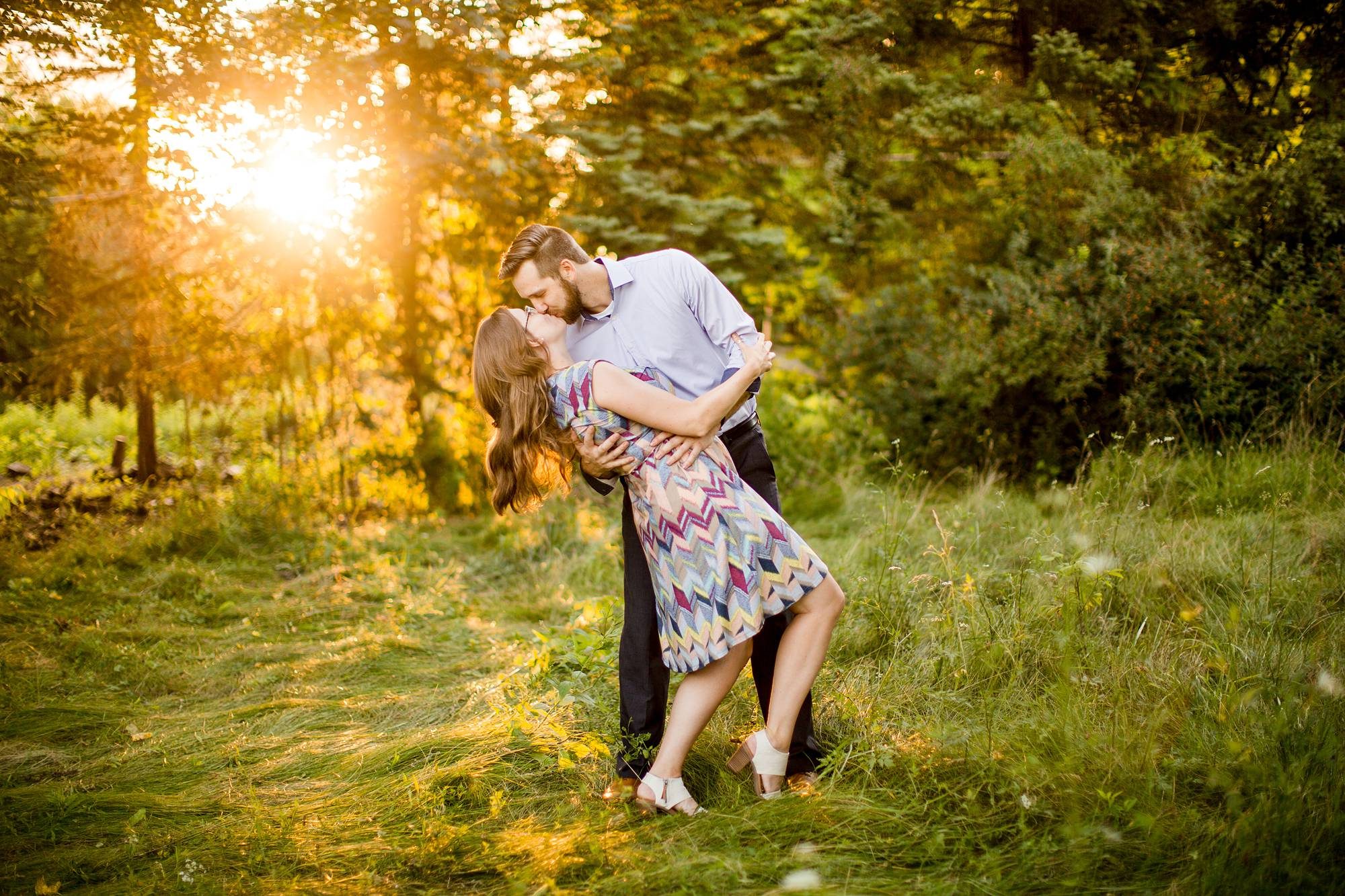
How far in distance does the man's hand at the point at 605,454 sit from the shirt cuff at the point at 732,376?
371 millimetres

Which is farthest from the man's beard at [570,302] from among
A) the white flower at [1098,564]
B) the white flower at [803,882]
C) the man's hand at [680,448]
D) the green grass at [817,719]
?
the white flower at [1098,564]

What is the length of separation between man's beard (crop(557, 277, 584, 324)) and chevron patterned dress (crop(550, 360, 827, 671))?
274mm

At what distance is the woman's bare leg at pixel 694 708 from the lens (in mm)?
2752

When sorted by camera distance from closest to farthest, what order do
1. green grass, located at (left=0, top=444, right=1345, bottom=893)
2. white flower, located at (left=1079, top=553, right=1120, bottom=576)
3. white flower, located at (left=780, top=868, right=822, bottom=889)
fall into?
1. white flower, located at (left=780, top=868, right=822, bottom=889)
2. green grass, located at (left=0, top=444, right=1345, bottom=893)
3. white flower, located at (left=1079, top=553, right=1120, bottom=576)

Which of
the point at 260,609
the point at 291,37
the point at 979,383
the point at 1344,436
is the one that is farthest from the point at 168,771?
the point at 1344,436

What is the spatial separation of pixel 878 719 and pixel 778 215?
5.94 metres

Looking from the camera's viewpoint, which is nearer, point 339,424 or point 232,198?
point 232,198

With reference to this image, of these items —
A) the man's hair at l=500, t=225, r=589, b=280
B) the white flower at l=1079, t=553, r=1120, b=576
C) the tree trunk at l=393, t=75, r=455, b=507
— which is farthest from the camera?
the tree trunk at l=393, t=75, r=455, b=507

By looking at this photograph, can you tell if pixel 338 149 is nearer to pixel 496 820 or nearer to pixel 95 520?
pixel 95 520

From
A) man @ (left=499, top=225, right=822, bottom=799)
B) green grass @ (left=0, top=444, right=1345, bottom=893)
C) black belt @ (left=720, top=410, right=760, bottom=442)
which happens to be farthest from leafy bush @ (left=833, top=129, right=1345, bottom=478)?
man @ (left=499, top=225, right=822, bottom=799)

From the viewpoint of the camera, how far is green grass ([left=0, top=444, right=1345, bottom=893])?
243 cm

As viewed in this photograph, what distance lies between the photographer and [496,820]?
2842 mm

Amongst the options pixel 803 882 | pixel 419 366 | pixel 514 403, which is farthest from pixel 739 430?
pixel 419 366

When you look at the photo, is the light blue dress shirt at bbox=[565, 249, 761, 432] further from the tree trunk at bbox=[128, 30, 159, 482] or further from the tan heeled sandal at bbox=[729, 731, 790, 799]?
the tree trunk at bbox=[128, 30, 159, 482]
